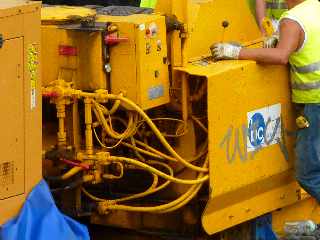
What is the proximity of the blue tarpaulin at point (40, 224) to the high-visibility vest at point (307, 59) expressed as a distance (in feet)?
5.76

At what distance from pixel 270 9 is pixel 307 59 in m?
1.41

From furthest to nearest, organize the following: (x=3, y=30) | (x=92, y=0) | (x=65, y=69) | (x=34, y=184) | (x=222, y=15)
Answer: (x=92, y=0), (x=222, y=15), (x=65, y=69), (x=34, y=184), (x=3, y=30)

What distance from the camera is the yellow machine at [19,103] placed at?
481 cm

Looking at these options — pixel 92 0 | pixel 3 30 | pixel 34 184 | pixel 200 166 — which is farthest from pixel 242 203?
pixel 92 0

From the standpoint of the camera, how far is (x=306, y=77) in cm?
636

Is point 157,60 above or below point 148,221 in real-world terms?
above

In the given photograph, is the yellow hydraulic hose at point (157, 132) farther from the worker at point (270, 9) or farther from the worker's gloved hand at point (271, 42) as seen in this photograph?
the worker at point (270, 9)

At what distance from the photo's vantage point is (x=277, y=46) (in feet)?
20.4

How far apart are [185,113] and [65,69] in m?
0.67

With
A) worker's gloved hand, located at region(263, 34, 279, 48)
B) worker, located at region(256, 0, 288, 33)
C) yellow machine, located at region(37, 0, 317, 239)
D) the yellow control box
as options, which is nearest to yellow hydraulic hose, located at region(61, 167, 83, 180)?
yellow machine, located at region(37, 0, 317, 239)

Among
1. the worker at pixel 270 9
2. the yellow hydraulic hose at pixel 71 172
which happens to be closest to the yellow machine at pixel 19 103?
the yellow hydraulic hose at pixel 71 172

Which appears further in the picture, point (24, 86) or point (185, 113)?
point (185, 113)

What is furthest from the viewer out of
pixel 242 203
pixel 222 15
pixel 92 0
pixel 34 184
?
pixel 92 0

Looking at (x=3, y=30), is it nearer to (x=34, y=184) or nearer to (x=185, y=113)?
(x=34, y=184)
